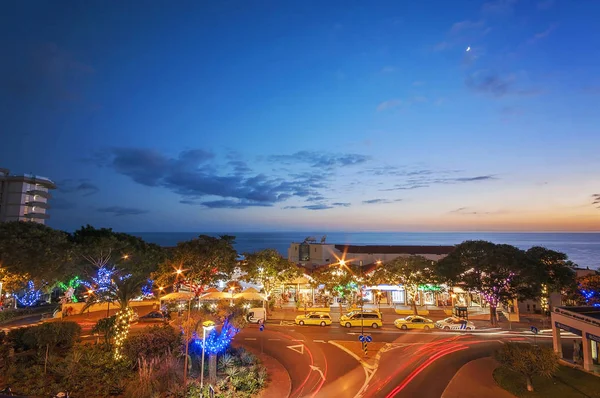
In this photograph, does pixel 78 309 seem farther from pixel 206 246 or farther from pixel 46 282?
pixel 206 246

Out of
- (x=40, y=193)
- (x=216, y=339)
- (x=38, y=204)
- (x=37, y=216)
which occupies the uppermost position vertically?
(x=40, y=193)

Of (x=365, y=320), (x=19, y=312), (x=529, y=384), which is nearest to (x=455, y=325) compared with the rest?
(x=365, y=320)

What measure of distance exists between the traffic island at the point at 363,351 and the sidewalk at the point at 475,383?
4.74 metres

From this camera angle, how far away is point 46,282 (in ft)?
113

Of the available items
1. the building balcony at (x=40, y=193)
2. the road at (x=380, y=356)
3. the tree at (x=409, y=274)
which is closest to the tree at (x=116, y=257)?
the road at (x=380, y=356)

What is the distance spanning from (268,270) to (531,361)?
81.0 ft

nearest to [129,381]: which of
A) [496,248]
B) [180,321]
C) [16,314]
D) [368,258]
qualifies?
[180,321]

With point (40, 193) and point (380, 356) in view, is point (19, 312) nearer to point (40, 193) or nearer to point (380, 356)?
point (380, 356)

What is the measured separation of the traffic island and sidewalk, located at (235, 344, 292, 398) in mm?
5203

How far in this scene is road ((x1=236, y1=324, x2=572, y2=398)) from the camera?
60.0 feet

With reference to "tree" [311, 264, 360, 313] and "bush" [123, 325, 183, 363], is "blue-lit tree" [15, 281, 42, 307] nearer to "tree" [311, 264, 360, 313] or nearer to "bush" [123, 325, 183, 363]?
"bush" [123, 325, 183, 363]

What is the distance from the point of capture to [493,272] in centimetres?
3250

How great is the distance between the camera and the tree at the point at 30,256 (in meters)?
30.2

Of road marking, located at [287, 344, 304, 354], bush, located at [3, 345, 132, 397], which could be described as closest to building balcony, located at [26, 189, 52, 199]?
bush, located at [3, 345, 132, 397]
